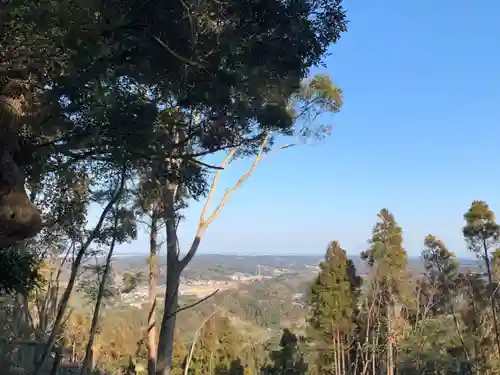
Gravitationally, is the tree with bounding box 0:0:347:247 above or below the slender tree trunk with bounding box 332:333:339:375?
above

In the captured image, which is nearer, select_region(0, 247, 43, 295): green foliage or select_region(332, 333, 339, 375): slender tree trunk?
select_region(0, 247, 43, 295): green foliage

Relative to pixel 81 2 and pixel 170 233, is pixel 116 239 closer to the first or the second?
pixel 170 233

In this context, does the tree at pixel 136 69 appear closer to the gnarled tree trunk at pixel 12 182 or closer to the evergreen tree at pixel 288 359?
the gnarled tree trunk at pixel 12 182

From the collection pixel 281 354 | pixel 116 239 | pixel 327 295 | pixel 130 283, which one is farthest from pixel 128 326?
pixel 116 239

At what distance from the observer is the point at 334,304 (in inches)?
839

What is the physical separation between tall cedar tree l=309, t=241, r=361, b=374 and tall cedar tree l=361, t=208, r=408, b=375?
1069mm

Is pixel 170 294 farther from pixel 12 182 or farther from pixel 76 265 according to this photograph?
Result: pixel 12 182

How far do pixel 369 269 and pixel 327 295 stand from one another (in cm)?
208

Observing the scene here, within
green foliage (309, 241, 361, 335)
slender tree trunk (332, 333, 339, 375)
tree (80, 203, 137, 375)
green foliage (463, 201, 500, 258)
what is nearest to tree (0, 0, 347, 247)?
tree (80, 203, 137, 375)

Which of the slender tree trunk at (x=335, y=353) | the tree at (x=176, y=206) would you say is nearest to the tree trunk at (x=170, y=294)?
the tree at (x=176, y=206)

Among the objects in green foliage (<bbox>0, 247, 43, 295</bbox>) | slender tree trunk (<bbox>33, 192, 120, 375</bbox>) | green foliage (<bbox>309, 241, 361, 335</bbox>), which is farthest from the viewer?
green foliage (<bbox>309, 241, 361, 335</bbox>)

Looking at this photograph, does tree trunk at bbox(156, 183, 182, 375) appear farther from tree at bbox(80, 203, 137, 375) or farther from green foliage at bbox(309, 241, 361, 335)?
green foliage at bbox(309, 241, 361, 335)

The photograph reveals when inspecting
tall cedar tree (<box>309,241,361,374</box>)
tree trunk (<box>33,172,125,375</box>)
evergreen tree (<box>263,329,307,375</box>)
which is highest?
tree trunk (<box>33,172,125,375</box>)

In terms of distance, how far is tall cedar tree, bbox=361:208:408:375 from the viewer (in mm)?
21109
